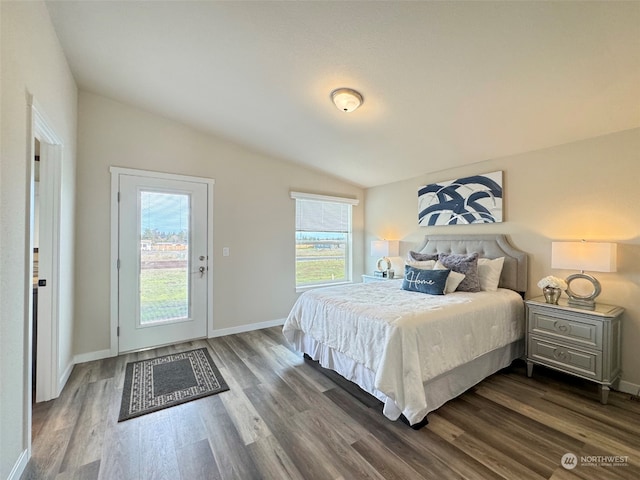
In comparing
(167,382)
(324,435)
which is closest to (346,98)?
(324,435)

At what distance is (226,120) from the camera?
3221mm

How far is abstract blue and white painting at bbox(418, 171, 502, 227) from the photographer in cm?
328

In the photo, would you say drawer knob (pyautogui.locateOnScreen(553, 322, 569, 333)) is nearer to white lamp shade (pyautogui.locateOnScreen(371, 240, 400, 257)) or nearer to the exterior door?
white lamp shade (pyautogui.locateOnScreen(371, 240, 400, 257))

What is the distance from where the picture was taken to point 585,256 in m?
2.39

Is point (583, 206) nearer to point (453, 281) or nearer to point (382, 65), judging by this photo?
→ point (453, 281)

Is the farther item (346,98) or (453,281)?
(453,281)

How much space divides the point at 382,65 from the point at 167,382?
10.6ft

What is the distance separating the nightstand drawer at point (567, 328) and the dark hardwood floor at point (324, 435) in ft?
1.51

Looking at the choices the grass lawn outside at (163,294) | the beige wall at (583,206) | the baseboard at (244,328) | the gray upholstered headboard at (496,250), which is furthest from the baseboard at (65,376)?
the beige wall at (583,206)

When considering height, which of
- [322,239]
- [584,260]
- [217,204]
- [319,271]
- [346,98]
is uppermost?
[346,98]

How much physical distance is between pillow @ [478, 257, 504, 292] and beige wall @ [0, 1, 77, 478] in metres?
3.66

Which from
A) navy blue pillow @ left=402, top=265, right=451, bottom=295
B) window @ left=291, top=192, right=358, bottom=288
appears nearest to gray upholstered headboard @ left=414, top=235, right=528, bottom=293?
navy blue pillow @ left=402, top=265, right=451, bottom=295

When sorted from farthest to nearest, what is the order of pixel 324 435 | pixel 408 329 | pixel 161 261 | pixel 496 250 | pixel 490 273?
1. pixel 161 261
2. pixel 496 250
3. pixel 490 273
4. pixel 408 329
5. pixel 324 435

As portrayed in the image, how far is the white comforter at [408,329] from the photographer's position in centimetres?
187
